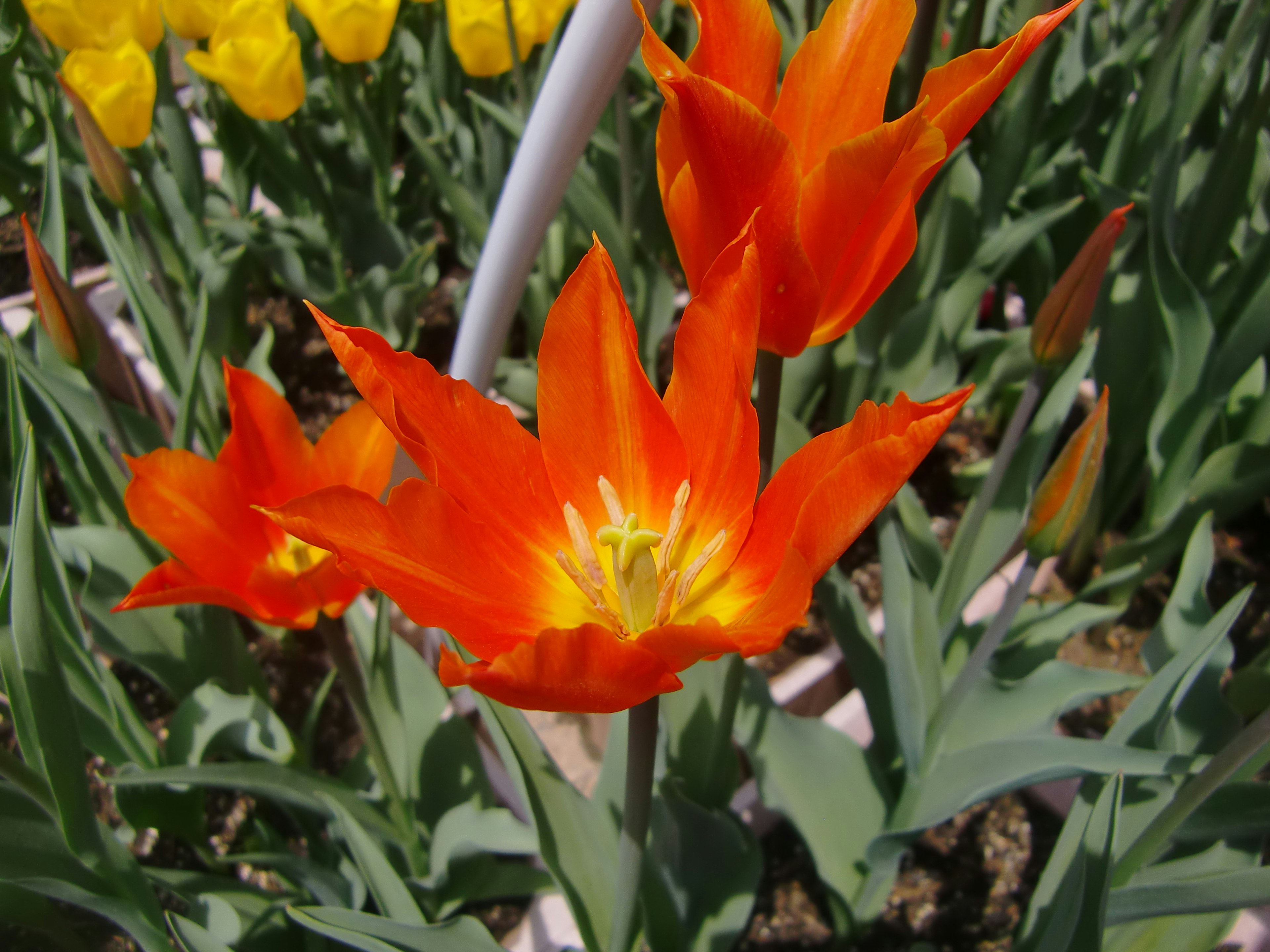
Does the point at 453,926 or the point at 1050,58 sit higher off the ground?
the point at 1050,58

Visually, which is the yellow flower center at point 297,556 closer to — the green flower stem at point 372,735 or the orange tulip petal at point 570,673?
the green flower stem at point 372,735

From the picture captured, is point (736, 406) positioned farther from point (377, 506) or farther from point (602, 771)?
point (602, 771)

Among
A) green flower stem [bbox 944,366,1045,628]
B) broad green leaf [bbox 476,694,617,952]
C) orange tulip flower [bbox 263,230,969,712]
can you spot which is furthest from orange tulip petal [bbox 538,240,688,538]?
green flower stem [bbox 944,366,1045,628]

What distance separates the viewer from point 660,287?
128 cm

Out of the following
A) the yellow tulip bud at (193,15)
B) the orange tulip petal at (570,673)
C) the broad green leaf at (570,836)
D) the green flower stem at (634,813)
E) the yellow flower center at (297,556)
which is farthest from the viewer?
the yellow tulip bud at (193,15)

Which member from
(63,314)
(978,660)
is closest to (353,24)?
(63,314)

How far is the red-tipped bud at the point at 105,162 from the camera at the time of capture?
83cm

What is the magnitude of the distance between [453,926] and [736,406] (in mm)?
461

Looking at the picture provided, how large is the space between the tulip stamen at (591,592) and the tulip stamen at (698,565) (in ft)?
0.13

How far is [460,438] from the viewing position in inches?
15.7

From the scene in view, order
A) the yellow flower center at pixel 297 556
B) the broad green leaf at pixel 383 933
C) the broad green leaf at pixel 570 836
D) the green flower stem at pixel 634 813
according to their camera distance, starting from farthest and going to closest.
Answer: the yellow flower center at pixel 297 556 → the broad green leaf at pixel 570 836 → the broad green leaf at pixel 383 933 → the green flower stem at pixel 634 813

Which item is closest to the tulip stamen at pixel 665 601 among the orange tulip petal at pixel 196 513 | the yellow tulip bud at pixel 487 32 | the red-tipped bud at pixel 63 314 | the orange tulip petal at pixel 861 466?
the orange tulip petal at pixel 861 466

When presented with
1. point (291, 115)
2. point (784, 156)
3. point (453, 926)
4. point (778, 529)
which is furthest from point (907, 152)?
point (291, 115)

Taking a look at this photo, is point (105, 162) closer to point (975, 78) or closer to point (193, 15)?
point (193, 15)
